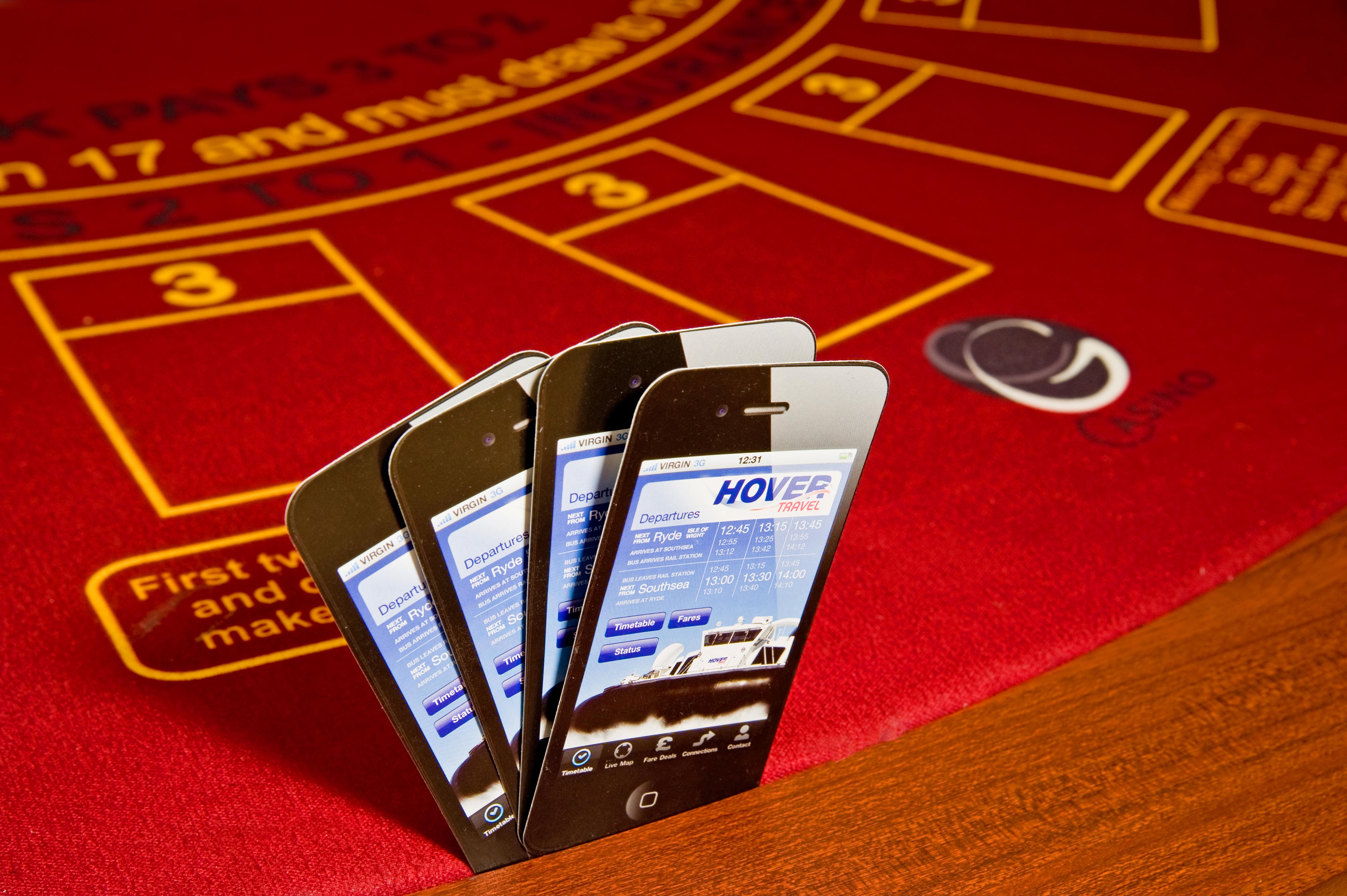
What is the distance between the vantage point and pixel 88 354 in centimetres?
228

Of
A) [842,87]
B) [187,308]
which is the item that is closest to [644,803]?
[187,308]

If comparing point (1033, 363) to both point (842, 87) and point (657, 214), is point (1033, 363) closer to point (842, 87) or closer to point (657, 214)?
point (657, 214)

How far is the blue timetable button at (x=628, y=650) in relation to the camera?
101 cm

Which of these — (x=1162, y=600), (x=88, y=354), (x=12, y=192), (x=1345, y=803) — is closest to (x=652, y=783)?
(x=1345, y=803)

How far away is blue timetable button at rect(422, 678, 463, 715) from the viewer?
100cm

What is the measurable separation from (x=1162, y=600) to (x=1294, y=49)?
116 inches

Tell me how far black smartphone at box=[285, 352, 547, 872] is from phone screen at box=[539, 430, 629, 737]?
0.24 ft

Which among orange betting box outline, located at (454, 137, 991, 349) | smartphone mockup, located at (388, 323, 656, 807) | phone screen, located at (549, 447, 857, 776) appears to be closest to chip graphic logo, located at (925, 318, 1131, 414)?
orange betting box outline, located at (454, 137, 991, 349)

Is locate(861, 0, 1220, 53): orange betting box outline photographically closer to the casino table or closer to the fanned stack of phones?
the casino table

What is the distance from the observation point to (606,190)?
A: 293cm

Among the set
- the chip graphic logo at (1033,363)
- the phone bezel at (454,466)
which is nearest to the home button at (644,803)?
the phone bezel at (454,466)

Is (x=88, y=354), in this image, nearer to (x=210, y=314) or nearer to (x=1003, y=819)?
(x=210, y=314)

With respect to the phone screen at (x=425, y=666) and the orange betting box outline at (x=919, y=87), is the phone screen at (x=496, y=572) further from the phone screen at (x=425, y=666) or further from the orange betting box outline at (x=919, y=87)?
the orange betting box outline at (x=919, y=87)

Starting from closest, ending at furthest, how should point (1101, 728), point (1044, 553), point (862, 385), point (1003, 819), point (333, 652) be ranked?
point (862, 385), point (1003, 819), point (1101, 728), point (333, 652), point (1044, 553)
